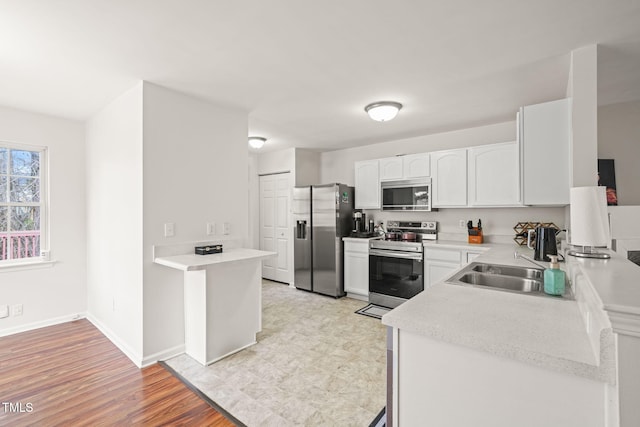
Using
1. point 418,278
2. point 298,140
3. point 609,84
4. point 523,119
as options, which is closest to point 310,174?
point 298,140

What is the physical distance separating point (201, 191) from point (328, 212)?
2.20 meters

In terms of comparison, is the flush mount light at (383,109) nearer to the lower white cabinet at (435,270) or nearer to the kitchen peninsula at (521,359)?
the lower white cabinet at (435,270)

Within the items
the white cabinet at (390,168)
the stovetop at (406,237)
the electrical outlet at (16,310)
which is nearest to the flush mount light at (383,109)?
the white cabinet at (390,168)

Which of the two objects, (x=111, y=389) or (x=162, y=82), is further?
(x=162, y=82)

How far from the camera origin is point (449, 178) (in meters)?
4.07

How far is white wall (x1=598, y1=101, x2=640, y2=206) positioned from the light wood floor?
423 cm

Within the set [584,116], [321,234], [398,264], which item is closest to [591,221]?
[584,116]

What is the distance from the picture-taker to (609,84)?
2.73m

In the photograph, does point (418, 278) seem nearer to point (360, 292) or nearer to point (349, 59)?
point (360, 292)

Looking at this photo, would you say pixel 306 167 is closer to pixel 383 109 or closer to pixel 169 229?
pixel 383 109

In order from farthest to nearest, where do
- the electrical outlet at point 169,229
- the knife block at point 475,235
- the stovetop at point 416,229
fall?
the stovetop at point 416,229 → the knife block at point 475,235 → the electrical outlet at point 169,229

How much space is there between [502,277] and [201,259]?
94.0 inches

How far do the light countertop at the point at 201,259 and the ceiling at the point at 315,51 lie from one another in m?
1.54

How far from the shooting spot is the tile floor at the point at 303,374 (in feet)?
6.69
